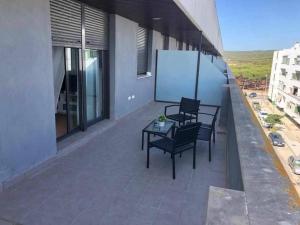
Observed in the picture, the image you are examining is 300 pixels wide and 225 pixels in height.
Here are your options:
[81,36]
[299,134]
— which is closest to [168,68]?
[81,36]

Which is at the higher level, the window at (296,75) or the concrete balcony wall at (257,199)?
the concrete balcony wall at (257,199)

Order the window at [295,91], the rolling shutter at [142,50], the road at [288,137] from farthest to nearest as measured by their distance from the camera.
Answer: the window at [295,91], the road at [288,137], the rolling shutter at [142,50]

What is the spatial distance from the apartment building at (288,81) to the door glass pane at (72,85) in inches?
1248

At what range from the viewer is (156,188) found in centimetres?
331

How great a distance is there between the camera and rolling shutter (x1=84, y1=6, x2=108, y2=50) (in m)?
4.97

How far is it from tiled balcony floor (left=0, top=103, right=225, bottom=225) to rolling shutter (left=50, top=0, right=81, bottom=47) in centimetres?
190

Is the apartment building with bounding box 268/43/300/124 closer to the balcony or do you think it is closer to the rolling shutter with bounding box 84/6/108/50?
the rolling shutter with bounding box 84/6/108/50

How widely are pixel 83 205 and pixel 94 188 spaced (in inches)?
15.1

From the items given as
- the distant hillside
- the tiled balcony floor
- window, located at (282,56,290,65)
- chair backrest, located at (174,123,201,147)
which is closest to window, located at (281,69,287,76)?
window, located at (282,56,290,65)

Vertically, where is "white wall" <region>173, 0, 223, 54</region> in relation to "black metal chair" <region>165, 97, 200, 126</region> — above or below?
above

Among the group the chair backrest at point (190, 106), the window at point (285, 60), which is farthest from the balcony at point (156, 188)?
the window at point (285, 60)

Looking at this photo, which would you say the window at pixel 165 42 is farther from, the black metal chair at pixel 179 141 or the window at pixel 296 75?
the window at pixel 296 75

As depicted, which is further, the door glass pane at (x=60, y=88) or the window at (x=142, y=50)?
the window at (x=142, y=50)

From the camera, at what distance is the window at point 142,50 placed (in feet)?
26.3
